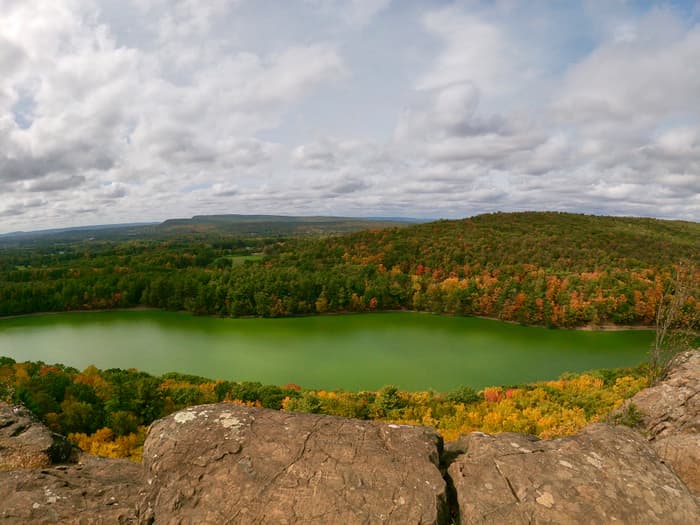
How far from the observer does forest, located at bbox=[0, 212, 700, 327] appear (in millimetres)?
47656

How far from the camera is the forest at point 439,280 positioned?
4766 cm

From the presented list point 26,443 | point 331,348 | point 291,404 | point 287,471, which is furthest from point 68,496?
point 331,348

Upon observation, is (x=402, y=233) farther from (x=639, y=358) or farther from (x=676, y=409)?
(x=676, y=409)

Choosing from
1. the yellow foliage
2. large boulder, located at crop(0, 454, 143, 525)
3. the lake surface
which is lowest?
the lake surface

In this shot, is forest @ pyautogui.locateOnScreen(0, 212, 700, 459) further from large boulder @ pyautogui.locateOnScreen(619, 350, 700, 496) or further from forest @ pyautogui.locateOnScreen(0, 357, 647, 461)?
large boulder @ pyautogui.locateOnScreen(619, 350, 700, 496)

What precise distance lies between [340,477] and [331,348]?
3488 cm

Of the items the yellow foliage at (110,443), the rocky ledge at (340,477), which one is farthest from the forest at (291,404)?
the rocky ledge at (340,477)

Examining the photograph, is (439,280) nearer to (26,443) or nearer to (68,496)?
(26,443)

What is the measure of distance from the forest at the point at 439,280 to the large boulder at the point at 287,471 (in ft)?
162

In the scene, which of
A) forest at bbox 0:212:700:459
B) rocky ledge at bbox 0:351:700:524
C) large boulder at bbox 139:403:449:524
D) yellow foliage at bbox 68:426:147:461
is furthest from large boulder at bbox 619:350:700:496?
yellow foliage at bbox 68:426:147:461

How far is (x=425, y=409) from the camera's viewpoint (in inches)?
723

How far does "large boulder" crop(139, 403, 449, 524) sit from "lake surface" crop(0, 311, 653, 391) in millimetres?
23528

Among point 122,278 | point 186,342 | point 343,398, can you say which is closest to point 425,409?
point 343,398

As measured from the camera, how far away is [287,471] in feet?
13.7
